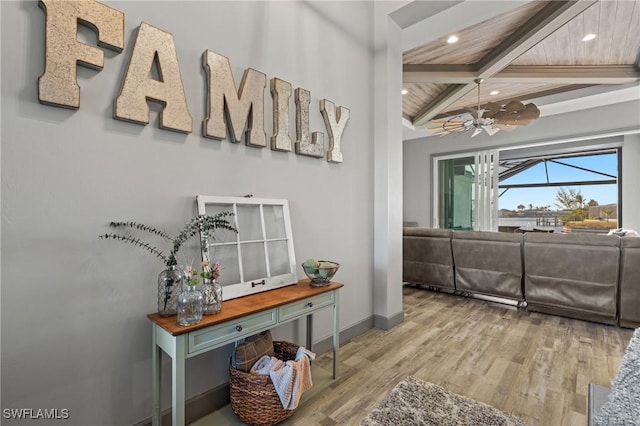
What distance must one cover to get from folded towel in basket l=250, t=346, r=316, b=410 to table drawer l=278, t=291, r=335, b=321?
0.26 meters

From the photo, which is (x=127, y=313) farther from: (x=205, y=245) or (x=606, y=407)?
(x=606, y=407)

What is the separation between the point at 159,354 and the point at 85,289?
475 millimetres

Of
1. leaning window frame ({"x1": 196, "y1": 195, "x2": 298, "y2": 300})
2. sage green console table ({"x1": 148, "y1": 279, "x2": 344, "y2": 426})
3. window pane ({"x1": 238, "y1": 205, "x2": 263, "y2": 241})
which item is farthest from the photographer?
window pane ({"x1": 238, "y1": 205, "x2": 263, "y2": 241})

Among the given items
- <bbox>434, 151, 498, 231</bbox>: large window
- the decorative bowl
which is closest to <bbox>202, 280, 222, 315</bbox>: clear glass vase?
the decorative bowl

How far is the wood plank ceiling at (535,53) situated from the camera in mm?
3168

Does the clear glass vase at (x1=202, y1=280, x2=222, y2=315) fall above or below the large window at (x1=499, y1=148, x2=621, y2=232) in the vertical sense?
below

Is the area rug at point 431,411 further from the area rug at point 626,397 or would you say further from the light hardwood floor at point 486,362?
the area rug at point 626,397

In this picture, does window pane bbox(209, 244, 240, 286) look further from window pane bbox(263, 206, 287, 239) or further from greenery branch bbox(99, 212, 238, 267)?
window pane bbox(263, 206, 287, 239)

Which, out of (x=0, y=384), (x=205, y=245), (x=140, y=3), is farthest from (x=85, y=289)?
(x=140, y=3)

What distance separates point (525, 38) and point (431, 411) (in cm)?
406

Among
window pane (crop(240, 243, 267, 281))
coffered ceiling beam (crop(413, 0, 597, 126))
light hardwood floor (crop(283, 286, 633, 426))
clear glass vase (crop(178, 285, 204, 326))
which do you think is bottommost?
light hardwood floor (crop(283, 286, 633, 426))

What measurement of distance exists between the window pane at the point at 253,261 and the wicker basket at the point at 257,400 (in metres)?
0.60

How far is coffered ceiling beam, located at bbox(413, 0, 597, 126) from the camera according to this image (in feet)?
9.62

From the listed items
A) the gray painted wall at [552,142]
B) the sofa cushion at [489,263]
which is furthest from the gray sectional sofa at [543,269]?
the gray painted wall at [552,142]
